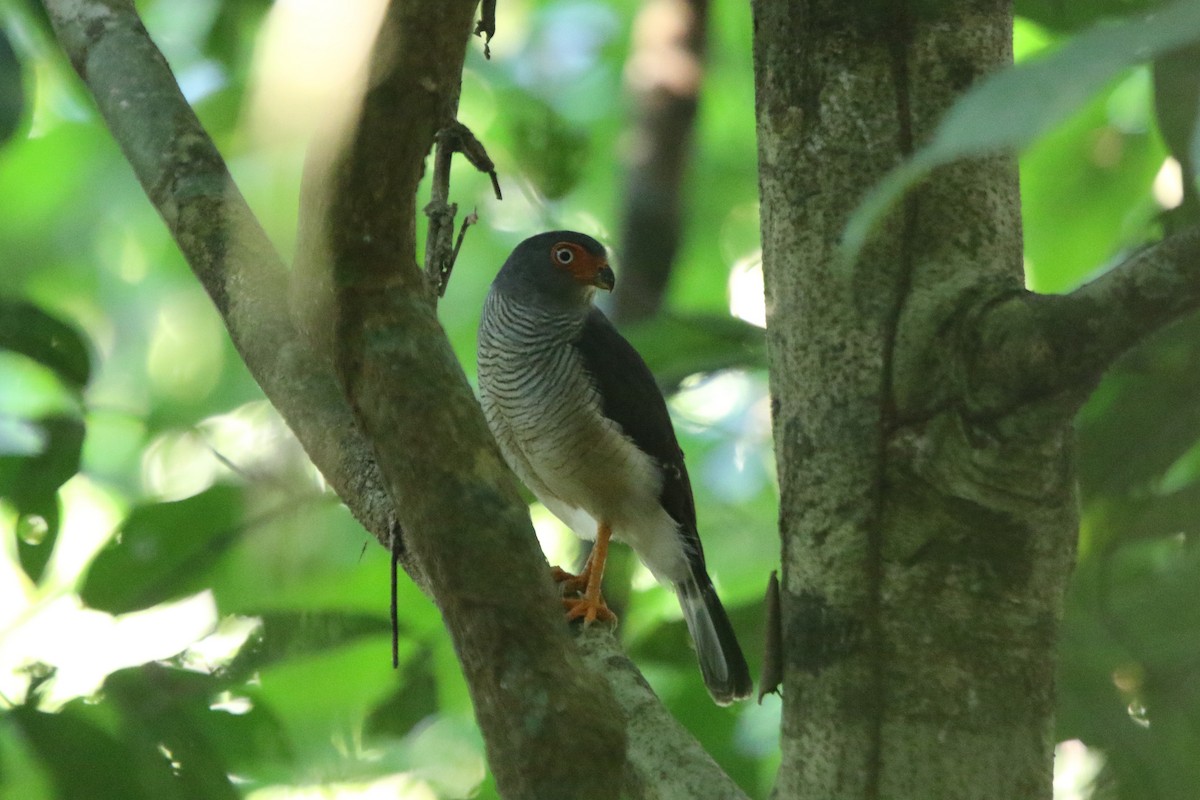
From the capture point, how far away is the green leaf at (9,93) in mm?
1968

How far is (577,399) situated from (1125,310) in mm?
2763

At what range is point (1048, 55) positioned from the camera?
578 mm

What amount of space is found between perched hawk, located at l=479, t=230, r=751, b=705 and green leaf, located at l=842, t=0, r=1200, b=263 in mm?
3226

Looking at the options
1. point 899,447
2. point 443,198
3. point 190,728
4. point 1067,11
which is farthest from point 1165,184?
point 190,728

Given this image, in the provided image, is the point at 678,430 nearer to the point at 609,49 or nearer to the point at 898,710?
the point at 609,49

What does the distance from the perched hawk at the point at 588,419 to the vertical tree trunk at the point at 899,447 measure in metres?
1.93

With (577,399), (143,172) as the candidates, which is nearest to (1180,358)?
(143,172)

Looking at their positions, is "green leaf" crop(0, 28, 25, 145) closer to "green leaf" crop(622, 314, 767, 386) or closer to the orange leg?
"green leaf" crop(622, 314, 767, 386)

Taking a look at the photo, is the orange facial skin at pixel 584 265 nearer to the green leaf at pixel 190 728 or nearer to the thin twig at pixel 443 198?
the thin twig at pixel 443 198

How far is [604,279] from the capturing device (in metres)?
4.12

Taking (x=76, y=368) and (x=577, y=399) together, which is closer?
(x=76, y=368)

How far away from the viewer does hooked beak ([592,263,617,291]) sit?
13.5 ft

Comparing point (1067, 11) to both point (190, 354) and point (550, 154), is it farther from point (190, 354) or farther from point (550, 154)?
point (190, 354)

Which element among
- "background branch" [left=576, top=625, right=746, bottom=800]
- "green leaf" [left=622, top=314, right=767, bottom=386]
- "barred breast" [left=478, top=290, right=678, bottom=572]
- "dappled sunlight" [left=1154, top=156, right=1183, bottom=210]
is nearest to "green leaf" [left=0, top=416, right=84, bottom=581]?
"background branch" [left=576, top=625, right=746, bottom=800]
